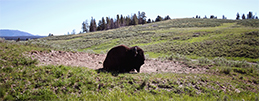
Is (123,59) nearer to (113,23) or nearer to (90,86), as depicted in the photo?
(90,86)

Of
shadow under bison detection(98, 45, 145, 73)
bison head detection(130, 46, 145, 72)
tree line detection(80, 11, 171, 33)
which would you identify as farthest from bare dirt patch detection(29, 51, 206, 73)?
tree line detection(80, 11, 171, 33)

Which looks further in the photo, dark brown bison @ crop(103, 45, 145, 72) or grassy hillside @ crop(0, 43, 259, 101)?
dark brown bison @ crop(103, 45, 145, 72)

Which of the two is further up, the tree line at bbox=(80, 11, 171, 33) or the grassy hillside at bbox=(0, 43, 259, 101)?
the tree line at bbox=(80, 11, 171, 33)

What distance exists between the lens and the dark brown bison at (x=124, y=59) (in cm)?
1010

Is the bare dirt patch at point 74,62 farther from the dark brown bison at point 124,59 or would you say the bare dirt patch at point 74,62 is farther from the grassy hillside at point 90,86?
the dark brown bison at point 124,59

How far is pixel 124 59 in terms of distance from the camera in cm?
1009

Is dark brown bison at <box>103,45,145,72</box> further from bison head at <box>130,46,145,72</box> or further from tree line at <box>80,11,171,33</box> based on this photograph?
tree line at <box>80,11,171,33</box>

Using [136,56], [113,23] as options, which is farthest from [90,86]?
[113,23]

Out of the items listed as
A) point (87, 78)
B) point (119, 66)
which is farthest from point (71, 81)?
point (119, 66)

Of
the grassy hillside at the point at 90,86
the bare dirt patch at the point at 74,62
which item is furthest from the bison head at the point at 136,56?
the grassy hillside at the point at 90,86

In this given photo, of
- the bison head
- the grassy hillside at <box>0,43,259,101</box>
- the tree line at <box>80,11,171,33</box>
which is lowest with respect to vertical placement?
the grassy hillside at <box>0,43,259,101</box>

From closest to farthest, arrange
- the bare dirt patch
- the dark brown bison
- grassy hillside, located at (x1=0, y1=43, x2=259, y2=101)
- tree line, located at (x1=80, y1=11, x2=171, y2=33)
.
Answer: grassy hillside, located at (x1=0, y1=43, x2=259, y2=101) < the dark brown bison < the bare dirt patch < tree line, located at (x1=80, y1=11, x2=171, y2=33)

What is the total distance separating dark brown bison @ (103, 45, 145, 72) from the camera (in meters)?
10.1

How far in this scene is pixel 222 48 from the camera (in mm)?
25781
